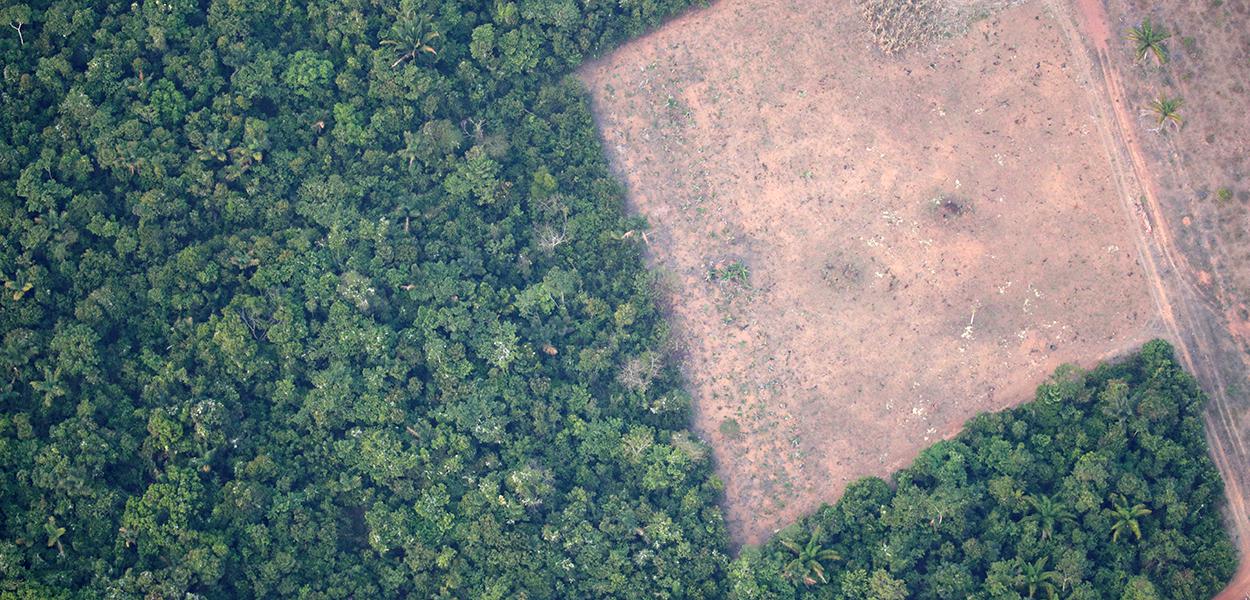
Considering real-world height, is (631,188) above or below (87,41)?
below

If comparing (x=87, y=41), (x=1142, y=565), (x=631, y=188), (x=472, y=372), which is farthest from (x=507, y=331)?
(x=1142, y=565)

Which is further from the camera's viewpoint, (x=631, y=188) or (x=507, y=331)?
(x=631, y=188)

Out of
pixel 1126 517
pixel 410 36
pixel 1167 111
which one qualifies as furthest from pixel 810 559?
pixel 410 36

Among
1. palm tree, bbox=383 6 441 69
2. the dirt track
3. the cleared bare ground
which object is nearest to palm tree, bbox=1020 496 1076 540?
the cleared bare ground

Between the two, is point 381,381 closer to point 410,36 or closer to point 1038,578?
point 410,36

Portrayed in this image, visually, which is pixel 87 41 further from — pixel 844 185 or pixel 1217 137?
pixel 1217 137

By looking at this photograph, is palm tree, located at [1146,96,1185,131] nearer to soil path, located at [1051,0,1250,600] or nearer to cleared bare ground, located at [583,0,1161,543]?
soil path, located at [1051,0,1250,600]

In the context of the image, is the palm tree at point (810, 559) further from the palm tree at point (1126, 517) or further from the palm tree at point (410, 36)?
the palm tree at point (410, 36)
